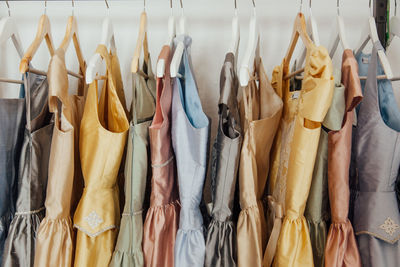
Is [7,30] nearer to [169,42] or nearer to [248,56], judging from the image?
[169,42]

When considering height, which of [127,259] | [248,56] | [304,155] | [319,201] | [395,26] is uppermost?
[395,26]

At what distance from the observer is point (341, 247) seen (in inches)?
29.8

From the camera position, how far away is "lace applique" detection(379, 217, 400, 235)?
742mm

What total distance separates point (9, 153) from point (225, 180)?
1.71 ft

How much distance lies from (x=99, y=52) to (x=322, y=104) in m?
0.52

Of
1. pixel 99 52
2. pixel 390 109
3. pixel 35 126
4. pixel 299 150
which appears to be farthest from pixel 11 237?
pixel 390 109

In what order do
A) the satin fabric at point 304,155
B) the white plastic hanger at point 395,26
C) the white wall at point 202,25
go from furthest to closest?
1. the white wall at point 202,25
2. the white plastic hanger at point 395,26
3. the satin fabric at point 304,155

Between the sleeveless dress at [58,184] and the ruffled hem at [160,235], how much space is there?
7.2 inches

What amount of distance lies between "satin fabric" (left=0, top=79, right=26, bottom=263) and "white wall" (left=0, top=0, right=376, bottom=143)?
13.3 inches

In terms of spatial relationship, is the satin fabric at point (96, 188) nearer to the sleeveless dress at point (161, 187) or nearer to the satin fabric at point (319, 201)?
the sleeveless dress at point (161, 187)

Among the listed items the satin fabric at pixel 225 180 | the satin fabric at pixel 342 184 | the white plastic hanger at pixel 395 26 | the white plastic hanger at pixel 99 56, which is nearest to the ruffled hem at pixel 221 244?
the satin fabric at pixel 225 180

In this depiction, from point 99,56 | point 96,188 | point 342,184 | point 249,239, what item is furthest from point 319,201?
point 99,56

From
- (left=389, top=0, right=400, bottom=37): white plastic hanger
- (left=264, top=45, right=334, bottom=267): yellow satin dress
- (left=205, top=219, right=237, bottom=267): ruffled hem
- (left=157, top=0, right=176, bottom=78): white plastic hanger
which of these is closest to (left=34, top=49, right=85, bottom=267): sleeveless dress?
(left=157, top=0, right=176, bottom=78): white plastic hanger

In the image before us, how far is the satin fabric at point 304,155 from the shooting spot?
72 centimetres
